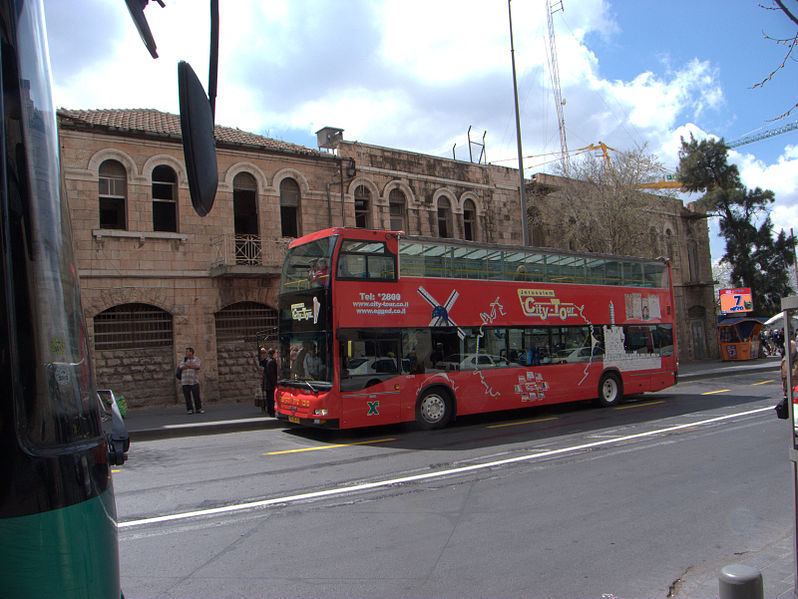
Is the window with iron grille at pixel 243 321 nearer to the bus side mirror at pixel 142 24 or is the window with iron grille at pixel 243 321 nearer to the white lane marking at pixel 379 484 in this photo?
the white lane marking at pixel 379 484

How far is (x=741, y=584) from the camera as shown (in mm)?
3006

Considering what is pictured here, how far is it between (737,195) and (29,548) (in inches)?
1794

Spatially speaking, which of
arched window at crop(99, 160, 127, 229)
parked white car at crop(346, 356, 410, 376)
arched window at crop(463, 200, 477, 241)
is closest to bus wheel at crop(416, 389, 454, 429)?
parked white car at crop(346, 356, 410, 376)

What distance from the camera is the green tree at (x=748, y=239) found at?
3950cm

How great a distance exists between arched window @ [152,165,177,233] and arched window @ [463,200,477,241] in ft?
41.0

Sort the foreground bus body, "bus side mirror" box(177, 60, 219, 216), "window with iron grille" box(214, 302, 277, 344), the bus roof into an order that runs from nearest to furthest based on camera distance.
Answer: the foreground bus body
"bus side mirror" box(177, 60, 219, 216)
the bus roof
"window with iron grille" box(214, 302, 277, 344)

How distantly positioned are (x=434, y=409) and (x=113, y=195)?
474 inches

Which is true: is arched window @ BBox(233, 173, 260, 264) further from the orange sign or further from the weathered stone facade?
the orange sign

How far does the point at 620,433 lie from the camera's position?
429 inches

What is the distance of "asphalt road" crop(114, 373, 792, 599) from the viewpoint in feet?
14.3

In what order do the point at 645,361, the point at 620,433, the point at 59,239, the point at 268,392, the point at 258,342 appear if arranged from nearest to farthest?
the point at 59,239
the point at 620,433
the point at 268,392
the point at 645,361
the point at 258,342

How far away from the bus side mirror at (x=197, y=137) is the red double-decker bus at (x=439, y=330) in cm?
859

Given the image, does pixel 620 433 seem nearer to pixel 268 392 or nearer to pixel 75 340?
pixel 268 392

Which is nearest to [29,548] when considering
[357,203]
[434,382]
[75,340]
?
[75,340]
